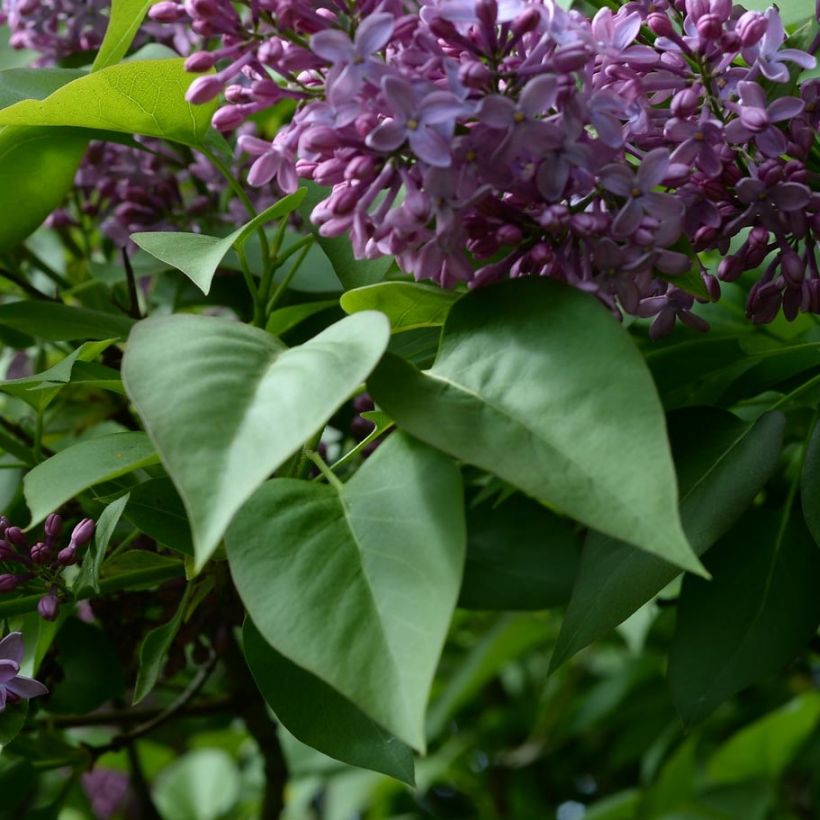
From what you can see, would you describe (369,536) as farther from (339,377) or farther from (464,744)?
(464,744)

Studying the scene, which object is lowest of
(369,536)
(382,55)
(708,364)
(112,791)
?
(112,791)

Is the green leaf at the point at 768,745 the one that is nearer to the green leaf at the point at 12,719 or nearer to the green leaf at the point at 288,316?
the green leaf at the point at 288,316

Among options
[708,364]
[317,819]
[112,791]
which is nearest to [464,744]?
[317,819]

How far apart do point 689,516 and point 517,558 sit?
7.2 inches

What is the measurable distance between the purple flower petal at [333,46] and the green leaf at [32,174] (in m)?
0.31

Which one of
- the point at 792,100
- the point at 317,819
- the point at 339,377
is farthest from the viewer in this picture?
the point at 317,819

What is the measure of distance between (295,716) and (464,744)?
3.78 feet

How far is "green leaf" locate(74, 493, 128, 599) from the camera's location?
1.71 ft

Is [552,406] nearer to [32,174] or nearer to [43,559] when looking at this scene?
[43,559]

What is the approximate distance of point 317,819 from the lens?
5.51ft

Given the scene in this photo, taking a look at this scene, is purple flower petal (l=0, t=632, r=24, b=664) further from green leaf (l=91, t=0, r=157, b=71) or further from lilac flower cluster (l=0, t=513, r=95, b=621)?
green leaf (l=91, t=0, r=157, b=71)

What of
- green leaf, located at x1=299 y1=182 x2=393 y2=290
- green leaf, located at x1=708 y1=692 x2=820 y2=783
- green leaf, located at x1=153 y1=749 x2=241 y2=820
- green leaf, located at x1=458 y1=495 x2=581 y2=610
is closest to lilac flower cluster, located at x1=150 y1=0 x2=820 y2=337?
green leaf, located at x1=299 y1=182 x2=393 y2=290

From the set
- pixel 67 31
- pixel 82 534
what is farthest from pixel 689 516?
pixel 67 31

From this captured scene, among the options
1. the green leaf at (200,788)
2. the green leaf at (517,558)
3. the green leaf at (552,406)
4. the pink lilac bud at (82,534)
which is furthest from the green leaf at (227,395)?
the green leaf at (200,788)
